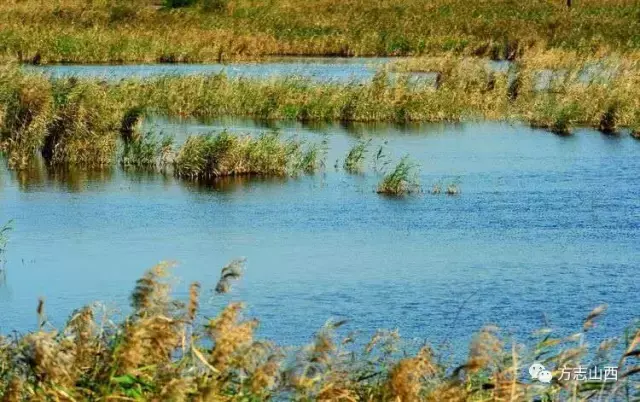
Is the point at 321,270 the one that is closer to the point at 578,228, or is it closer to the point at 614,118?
the point at 578,228

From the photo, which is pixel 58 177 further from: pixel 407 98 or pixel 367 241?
pixel 407 98

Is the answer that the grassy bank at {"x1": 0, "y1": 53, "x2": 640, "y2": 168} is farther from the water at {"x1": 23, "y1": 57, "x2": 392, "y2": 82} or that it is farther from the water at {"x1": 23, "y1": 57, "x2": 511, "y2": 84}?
the water at {"x1": 23, "y1": 57, "x2": 392, "y2": 82}

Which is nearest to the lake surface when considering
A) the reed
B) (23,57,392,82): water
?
the reed

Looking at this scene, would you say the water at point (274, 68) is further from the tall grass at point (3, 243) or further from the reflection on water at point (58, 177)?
the tall grass at point (3, 243)

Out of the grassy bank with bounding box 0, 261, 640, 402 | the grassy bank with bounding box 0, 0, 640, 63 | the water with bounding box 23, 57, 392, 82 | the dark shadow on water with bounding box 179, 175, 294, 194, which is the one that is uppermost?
the grassy bank with bounding box 0, 0, 640, 63

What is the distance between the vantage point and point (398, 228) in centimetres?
1730

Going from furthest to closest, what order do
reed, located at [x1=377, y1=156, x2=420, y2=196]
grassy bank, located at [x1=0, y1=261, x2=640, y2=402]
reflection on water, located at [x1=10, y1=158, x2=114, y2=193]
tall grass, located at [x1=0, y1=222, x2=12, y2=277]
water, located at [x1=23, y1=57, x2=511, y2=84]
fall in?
water, located at [x1=23, y1=57, x2=511, y2=84] → reflection on water, located at [x1=10, y1=158, x2=114, y2=193] → reed, located at [x1=377, y1=156, x2=420, y2=196] → tall grass, located at [x1=0, y1=222, x2=12, y2=277] → grassy bank, located at [x1=0, y1=261, x2=640, y2=402]

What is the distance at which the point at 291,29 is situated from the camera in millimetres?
42469

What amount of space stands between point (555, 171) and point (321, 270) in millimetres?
8078

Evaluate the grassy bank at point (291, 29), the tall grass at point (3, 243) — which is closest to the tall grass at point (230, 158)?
the tall grass at point (3, 243)

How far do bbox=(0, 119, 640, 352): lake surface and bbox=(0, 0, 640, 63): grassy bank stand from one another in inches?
531

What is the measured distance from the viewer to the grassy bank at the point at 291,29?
36594mm

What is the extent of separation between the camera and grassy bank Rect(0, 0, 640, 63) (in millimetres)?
36594

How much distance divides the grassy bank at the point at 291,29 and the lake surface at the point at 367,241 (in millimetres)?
13492
